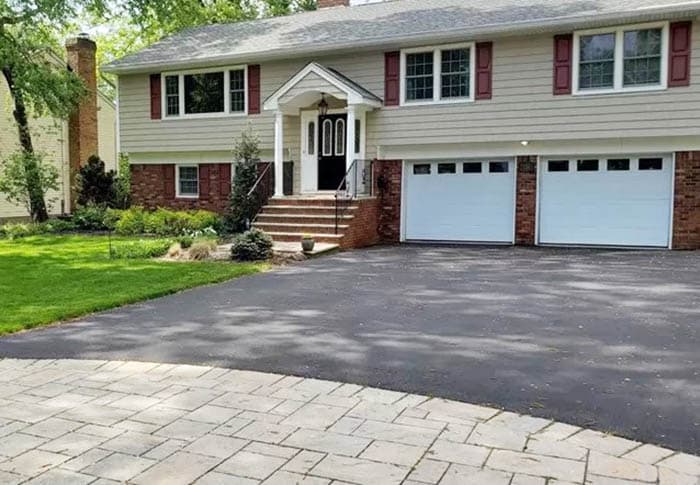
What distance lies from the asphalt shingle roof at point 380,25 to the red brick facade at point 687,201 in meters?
2.96

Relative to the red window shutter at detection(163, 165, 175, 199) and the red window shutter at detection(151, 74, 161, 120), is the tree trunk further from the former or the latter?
the red window shutter at detection(151, 74, 161, 120)

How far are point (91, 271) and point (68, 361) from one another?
577 cm

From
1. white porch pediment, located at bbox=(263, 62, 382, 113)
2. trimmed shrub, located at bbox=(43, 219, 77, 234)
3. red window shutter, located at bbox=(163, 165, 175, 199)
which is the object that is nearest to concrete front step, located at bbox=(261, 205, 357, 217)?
white porch pediment, located at bbox=(263, 62, 382, 113)

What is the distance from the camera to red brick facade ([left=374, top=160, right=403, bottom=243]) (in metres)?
16.4

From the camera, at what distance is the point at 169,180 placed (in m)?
19.5

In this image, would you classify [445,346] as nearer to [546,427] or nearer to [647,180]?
[546,427]

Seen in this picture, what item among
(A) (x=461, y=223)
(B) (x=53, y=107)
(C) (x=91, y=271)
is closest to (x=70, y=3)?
(B) (x=53, y=107)

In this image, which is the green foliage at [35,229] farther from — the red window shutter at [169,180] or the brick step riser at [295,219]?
the brick step riser at [295,219]

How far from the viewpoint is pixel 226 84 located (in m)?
18.0

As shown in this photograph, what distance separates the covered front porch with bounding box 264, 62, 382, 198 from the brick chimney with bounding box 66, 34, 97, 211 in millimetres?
10299

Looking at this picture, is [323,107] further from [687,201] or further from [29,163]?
[29,163]

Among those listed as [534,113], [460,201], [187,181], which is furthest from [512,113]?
[187,181]

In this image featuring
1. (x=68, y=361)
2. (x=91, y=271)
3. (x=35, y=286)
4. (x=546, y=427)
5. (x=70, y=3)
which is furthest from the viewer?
(x=70, y=3)

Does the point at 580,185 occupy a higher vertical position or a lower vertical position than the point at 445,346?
higher
